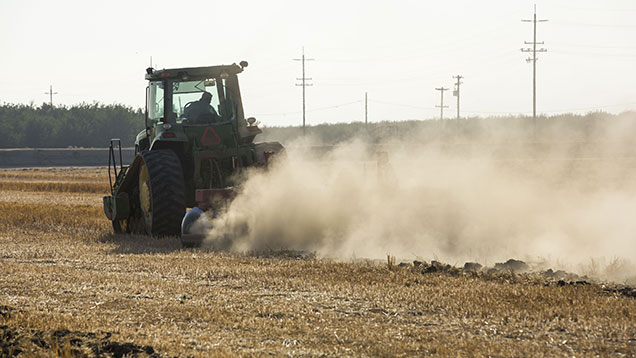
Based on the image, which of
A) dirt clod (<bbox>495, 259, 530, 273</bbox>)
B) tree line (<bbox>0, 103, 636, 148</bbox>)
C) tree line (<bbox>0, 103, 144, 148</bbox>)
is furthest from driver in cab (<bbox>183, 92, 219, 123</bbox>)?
tree line (<bbox>0, 103, 144, 148</bbox>)

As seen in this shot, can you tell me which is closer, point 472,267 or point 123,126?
point 472,267

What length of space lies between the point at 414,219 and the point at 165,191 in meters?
4.35

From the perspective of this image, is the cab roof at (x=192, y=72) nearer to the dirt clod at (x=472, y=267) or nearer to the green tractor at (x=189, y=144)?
the green tractor at (x=189, y=144)

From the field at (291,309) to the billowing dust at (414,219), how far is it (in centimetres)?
119

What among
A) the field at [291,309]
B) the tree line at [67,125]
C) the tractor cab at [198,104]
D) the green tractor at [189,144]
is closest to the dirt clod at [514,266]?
the field at [291,309]

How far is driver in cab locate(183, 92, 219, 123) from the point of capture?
1495cm

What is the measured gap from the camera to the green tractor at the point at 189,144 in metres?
14.1

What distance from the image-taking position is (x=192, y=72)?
1502 centimetres

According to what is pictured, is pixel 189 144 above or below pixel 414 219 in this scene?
above

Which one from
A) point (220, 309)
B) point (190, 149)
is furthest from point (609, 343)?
point (190, 149)

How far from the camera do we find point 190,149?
48.6 ft

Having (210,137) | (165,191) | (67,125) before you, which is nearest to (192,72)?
(210,137)

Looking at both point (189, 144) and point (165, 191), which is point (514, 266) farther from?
point (189, 144)

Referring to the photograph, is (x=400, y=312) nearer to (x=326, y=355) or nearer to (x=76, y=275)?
(x=326, y=355)
